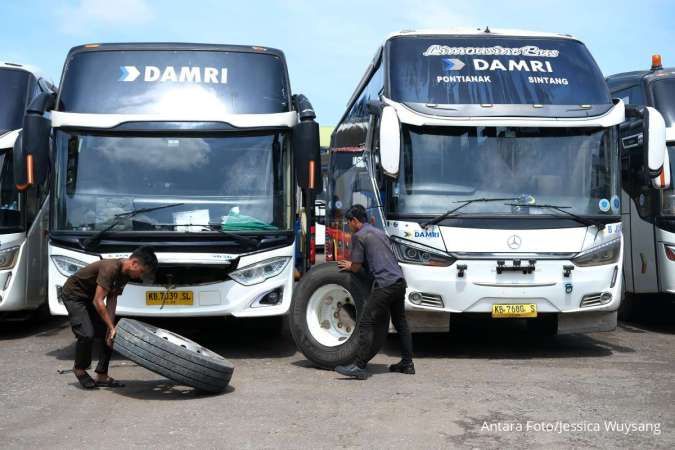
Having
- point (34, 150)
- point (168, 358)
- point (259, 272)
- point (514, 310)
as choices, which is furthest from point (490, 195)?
point (34, 150)

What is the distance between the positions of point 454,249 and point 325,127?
41.7 metres

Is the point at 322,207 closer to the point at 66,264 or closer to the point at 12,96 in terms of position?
the point at 12,96

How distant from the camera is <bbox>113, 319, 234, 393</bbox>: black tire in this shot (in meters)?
7.63

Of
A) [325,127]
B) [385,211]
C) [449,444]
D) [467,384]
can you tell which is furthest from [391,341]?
[325,127]

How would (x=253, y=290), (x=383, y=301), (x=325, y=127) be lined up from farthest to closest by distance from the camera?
(x=325, y=127) → (x=253, y=290) → (x=383, y=301)

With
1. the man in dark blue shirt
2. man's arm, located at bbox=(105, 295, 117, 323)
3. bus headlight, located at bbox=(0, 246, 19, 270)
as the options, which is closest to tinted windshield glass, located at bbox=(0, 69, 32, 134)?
bus headlight, located at bbox=(0, 246, 19, 270)

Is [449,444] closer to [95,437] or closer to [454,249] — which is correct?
[95,437]

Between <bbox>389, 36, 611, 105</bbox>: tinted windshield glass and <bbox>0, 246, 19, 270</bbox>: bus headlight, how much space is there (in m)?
4.88

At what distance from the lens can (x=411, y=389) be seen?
819cm

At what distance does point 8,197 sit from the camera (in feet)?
36.6

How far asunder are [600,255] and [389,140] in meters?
2.59

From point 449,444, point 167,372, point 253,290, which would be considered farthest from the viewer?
point 253,290

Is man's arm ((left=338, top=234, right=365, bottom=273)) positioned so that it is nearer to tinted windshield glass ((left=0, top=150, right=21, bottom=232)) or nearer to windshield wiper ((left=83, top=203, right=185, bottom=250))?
windshield wiper ((left=83, top=203, right=185, bottom=250))

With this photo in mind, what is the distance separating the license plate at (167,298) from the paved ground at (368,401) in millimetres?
717
